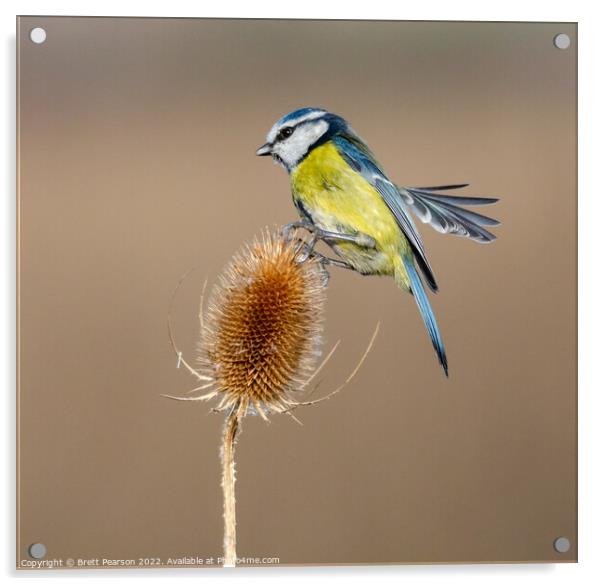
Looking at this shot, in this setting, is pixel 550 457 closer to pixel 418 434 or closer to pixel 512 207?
pixel 418 434

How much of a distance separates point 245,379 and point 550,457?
78 cm

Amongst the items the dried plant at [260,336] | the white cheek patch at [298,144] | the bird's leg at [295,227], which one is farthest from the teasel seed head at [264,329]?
the white cheek patch at [298,144]

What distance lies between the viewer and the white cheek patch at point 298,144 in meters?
1.73

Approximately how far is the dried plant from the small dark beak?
25cm

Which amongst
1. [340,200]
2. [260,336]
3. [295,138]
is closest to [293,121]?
[295,138]

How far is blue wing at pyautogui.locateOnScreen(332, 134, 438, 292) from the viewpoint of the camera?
5.67 ft

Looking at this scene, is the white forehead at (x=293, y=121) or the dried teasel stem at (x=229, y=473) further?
the white forehead at (x=293, y=121)

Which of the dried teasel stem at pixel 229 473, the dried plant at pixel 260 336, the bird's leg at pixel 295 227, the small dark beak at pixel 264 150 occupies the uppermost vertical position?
the small dark beak at pixel 264 150

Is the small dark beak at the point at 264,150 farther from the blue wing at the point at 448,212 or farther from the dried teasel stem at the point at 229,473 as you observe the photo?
the dried teasel stem at the point at 229,473

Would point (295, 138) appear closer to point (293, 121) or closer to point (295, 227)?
point (293, 121)

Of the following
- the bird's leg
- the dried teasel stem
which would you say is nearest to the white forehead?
the bird's leg

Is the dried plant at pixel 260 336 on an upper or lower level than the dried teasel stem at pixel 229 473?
upper

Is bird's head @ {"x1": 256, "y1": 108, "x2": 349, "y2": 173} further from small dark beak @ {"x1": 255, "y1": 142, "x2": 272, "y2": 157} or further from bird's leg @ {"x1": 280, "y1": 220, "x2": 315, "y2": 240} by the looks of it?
bird's leg @ {"x1": 280, "y1": 220, "x2": 315, "y2": 240}

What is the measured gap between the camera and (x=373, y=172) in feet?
5.68
